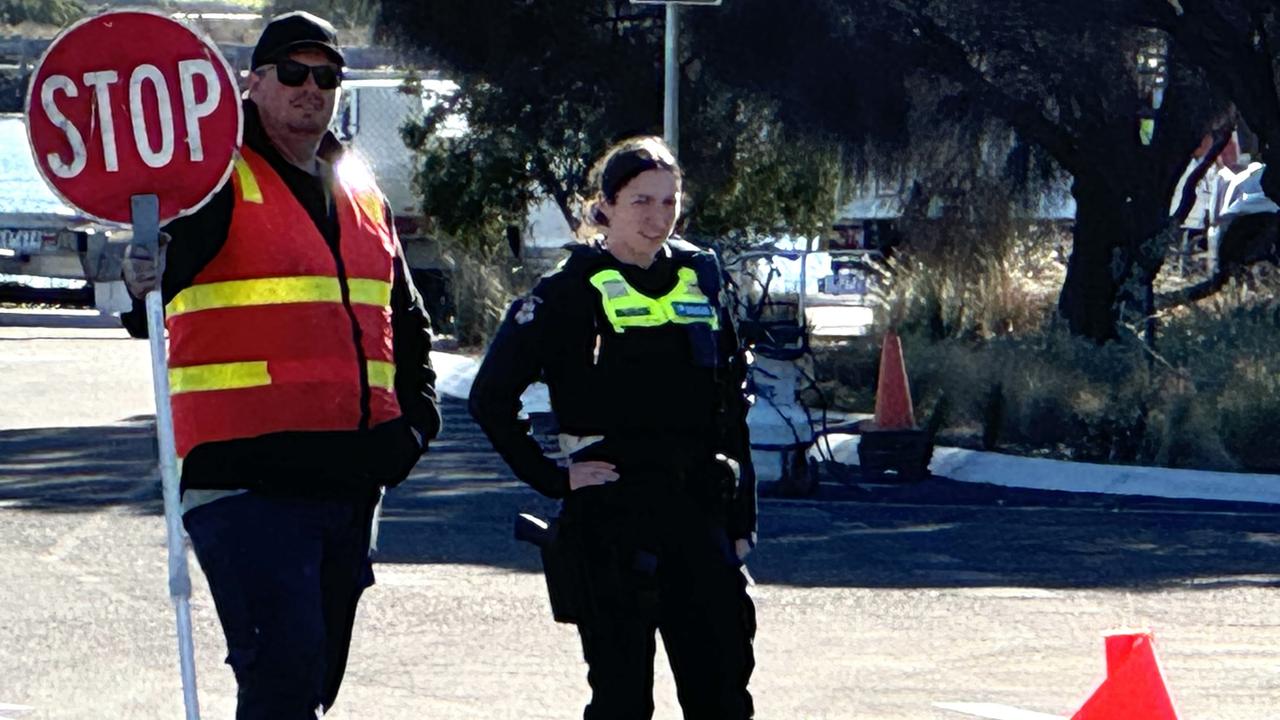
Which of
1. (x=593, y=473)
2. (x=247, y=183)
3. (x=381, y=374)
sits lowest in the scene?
(x=593, y=473)

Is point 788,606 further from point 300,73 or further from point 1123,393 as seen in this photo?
point 1123,393

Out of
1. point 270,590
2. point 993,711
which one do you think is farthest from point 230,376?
point 993,711

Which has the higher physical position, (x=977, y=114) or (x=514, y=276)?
(x=977, y=114)

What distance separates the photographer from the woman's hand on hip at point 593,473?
197 inches

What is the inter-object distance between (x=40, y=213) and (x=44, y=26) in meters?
36.6

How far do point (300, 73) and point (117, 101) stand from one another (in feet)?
1.31

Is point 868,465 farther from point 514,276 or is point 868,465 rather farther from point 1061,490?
point 514,276

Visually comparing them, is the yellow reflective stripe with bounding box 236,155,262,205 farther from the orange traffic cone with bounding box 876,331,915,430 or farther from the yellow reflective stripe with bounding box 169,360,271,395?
the orange traffic cone with bounding box 876,331,915,430

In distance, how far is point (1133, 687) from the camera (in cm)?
477

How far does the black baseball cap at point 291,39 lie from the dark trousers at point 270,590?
3.08 feet

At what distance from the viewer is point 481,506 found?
41.1 ft

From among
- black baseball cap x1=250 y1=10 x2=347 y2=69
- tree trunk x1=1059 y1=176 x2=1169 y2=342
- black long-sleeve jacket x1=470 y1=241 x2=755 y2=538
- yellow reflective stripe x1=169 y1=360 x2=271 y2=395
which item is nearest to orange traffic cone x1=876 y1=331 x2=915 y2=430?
tree trunk x1=1059 y1=176 x2=1169 y2=342

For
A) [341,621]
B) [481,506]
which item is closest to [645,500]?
[341,621]

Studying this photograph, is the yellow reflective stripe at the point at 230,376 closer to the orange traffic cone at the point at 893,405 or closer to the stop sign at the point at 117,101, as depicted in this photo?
the stop sign at the point at 117,101
